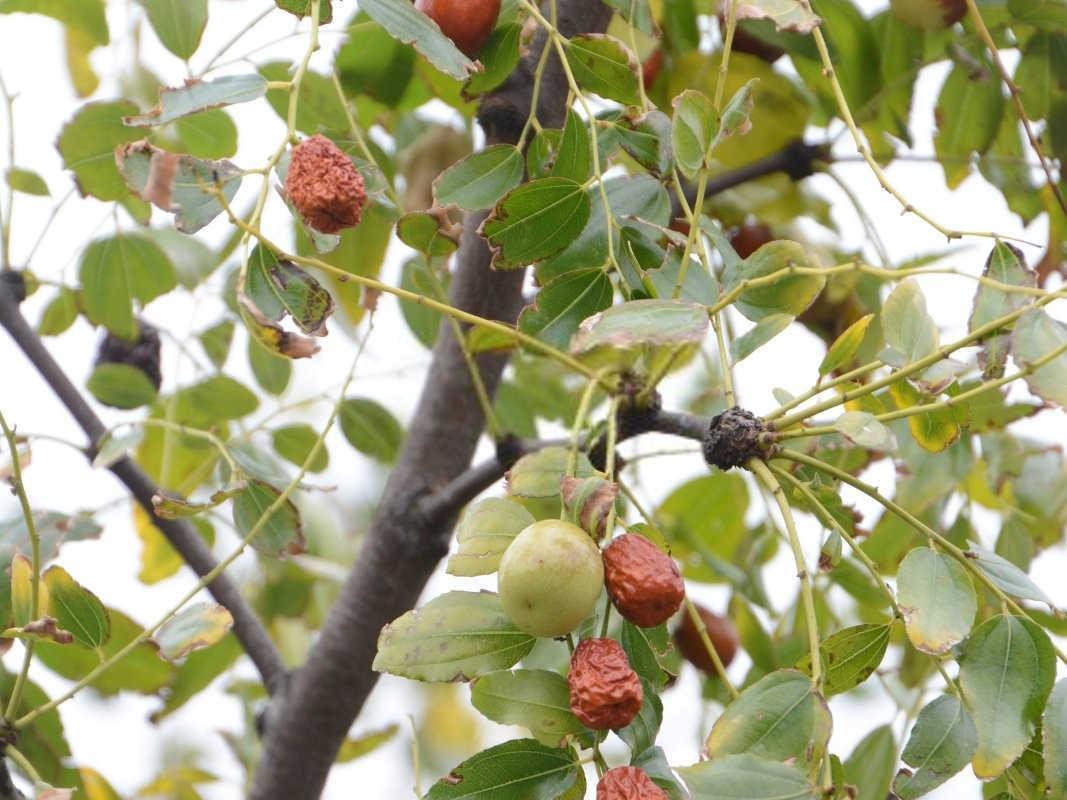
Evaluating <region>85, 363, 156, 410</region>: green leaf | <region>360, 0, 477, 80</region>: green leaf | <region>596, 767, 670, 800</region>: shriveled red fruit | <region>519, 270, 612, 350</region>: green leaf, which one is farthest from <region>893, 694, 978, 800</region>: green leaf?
<region>85, 363, 156, 410</region>: green leaf

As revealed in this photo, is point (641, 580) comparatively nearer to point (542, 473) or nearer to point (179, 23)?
point (542, 473)

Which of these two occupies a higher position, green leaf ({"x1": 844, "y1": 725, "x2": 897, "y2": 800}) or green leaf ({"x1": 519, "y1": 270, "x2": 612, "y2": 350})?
green leaf ({"x1": 519, "y1": 270, "x2": 612, "y2": 350})

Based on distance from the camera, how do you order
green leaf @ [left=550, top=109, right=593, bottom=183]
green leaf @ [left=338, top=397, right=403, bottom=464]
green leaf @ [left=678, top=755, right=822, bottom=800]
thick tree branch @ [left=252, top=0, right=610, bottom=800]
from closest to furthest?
green leaf @ [left=678, top=755, right=822, bottom=800]
green leaf @ [left=550, top=109, right=593, bottom=183]
thick tree branch @ [left=252, top=0, right=610, bottom=800]
green leaf @ [left=338, top=397, right=403, bottom=464]

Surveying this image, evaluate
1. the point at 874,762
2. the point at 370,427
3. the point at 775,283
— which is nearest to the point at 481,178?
the point at 775,283

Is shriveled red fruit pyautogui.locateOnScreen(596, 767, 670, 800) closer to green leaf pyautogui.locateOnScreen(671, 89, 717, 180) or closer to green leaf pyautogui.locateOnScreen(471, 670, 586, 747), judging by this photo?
green leaf pyautogui.locateOnScreen(471, 670, 586, 747)

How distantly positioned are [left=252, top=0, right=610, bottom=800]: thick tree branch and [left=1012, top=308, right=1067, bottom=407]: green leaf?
16.1 inches

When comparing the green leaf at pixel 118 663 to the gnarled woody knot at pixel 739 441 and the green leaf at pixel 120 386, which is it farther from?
the gnarled woody knot at pixel 739 441

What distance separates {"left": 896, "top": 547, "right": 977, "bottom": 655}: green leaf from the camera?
0.49m

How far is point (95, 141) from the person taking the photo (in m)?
0.80

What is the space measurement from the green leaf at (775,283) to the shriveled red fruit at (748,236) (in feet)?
1.17

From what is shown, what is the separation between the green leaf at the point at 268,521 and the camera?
0.71m

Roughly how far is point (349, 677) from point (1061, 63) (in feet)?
2.08

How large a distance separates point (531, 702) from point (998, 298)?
0.83 feet

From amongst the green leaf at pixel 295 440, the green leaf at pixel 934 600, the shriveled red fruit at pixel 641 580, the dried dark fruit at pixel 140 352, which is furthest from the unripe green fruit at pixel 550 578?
the dried dark fruit at pixel 140 352
